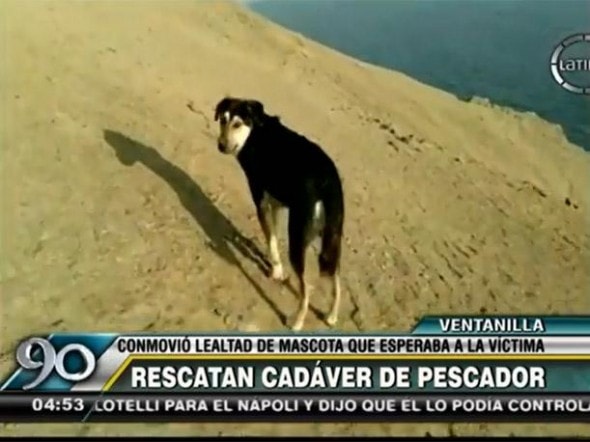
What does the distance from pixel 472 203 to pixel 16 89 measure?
2758 millimetres

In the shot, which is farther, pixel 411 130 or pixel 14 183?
pixel 411 130

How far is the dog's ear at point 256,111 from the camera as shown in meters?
6.86

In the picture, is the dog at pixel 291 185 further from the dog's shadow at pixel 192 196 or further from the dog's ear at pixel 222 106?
the dog's shadow at pixel 192 196

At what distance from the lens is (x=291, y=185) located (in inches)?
266

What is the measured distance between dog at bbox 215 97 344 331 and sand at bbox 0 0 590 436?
3.3 inches

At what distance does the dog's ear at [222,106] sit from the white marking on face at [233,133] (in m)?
0.04

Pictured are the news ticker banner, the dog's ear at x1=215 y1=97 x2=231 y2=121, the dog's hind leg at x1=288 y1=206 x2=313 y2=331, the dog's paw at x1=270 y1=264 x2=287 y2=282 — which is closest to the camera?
the news ticker banner

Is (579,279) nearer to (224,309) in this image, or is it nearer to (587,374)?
(587,374)

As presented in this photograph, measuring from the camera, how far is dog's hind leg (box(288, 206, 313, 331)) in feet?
22.1

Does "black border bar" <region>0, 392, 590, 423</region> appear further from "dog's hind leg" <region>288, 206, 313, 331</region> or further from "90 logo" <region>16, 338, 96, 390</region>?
"dog's hind leg" <region>288, 206, 313, 331</region>

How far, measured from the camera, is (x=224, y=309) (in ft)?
22.2

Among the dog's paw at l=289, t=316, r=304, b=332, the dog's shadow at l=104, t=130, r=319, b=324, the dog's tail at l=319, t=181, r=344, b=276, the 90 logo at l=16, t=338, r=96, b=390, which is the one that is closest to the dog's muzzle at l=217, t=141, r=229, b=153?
the dog's shadow at l=104, t=130, r=319, b=324

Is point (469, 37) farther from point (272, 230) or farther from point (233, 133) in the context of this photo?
point (272, 230)

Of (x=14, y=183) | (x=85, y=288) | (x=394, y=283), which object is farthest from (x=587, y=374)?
(x=14, y=183)
